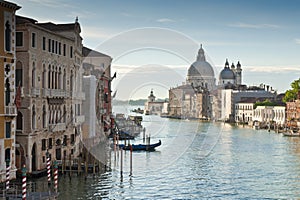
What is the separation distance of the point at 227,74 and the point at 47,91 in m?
62.9

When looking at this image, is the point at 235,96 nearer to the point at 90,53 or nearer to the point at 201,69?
the point at 201,69

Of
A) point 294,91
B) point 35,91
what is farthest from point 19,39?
point 294,91

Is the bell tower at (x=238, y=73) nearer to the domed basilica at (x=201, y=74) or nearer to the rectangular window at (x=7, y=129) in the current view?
the domed basilica at (x=201, y=74)

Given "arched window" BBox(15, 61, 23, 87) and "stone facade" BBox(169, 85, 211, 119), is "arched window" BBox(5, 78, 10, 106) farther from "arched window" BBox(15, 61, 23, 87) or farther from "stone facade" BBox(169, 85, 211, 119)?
"stone facade" BBox(169, 85, 211, 119)

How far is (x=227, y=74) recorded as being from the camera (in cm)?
7469

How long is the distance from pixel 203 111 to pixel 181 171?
166 feet

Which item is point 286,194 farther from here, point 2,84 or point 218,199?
point 2,84

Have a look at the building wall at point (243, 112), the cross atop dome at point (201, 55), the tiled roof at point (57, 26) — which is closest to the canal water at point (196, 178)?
the tiled roof at point (57, 26)

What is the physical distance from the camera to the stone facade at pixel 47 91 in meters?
12.0

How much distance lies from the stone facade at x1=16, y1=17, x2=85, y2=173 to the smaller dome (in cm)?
5953

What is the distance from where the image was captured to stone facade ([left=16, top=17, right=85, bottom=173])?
12023 millimetres

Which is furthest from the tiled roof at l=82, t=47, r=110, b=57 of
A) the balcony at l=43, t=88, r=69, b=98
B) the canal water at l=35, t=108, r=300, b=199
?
the balcony at l=43, t=88, r=69, b=98

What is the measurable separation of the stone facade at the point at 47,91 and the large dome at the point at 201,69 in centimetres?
5961

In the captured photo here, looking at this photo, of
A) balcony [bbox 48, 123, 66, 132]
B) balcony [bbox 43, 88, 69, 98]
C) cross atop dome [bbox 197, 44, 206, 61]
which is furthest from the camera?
cross atop dome [bbox 197, 44, 206, 61]
